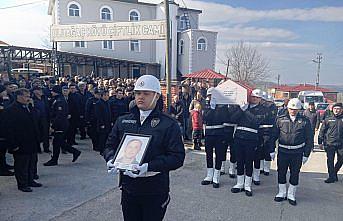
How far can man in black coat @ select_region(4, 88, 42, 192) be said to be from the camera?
5.53 meters

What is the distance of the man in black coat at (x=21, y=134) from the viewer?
5531 mm

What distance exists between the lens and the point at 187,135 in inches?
449

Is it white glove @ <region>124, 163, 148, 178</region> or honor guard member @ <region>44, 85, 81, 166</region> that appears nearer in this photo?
white glove @ <region>124, 163, 148, 178</region>

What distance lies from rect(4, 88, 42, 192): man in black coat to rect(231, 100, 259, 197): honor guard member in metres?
3.79

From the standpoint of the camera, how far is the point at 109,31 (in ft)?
51.2

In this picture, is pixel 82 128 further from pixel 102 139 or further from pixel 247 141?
pixel 247 141

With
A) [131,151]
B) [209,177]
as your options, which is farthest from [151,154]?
[209,177]

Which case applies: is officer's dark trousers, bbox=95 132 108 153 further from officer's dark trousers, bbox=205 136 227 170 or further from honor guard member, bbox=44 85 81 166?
officer's dark trousers, bbox=205 136 227 170

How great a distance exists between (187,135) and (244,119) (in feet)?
18.0

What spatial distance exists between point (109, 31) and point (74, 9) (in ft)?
68.4

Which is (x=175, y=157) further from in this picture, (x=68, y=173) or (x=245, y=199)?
(x=68, y=173)

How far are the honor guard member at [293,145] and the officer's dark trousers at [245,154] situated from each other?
0.50m

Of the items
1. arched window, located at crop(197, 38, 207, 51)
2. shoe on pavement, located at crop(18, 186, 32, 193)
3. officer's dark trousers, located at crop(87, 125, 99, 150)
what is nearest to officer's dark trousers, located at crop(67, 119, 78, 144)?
officer's dark trousers, located at crop(87, 125, 99, 150)

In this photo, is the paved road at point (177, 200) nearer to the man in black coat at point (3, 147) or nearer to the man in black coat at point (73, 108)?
the man in black coat at point (3, 147)
